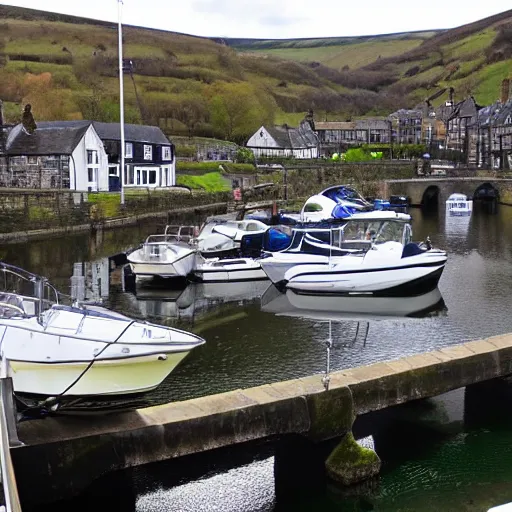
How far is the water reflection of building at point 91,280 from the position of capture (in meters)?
28.1

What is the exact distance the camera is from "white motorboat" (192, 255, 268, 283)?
3105cm

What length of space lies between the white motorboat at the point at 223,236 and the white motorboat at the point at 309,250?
9.55 ft

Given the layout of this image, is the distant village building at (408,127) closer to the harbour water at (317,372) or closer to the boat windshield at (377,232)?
the harbour water at (317,372)

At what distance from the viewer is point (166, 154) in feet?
226

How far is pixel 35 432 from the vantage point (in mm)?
11312

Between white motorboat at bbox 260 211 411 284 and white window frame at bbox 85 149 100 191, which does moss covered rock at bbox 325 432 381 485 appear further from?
white window frame at bbox 85 149 100 191

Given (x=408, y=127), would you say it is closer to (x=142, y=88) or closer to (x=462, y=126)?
(x=462, y=126)

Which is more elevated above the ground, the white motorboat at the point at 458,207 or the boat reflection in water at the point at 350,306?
the white motorboat at the point at 458,207

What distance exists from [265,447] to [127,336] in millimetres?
3513

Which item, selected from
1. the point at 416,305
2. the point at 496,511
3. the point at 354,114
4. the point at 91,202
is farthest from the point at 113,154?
the point at 354,114

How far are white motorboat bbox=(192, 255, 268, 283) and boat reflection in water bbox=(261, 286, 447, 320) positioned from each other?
210cm

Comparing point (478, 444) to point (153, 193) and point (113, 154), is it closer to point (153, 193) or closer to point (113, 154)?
point (153, 193)

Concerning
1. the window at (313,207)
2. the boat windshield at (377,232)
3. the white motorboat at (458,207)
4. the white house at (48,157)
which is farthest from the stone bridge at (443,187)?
the boat windshield at (377,232)

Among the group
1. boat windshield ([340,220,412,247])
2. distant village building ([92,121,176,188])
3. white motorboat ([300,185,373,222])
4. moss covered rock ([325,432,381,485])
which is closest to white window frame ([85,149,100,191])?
distant village building ([92,121,176,188])
